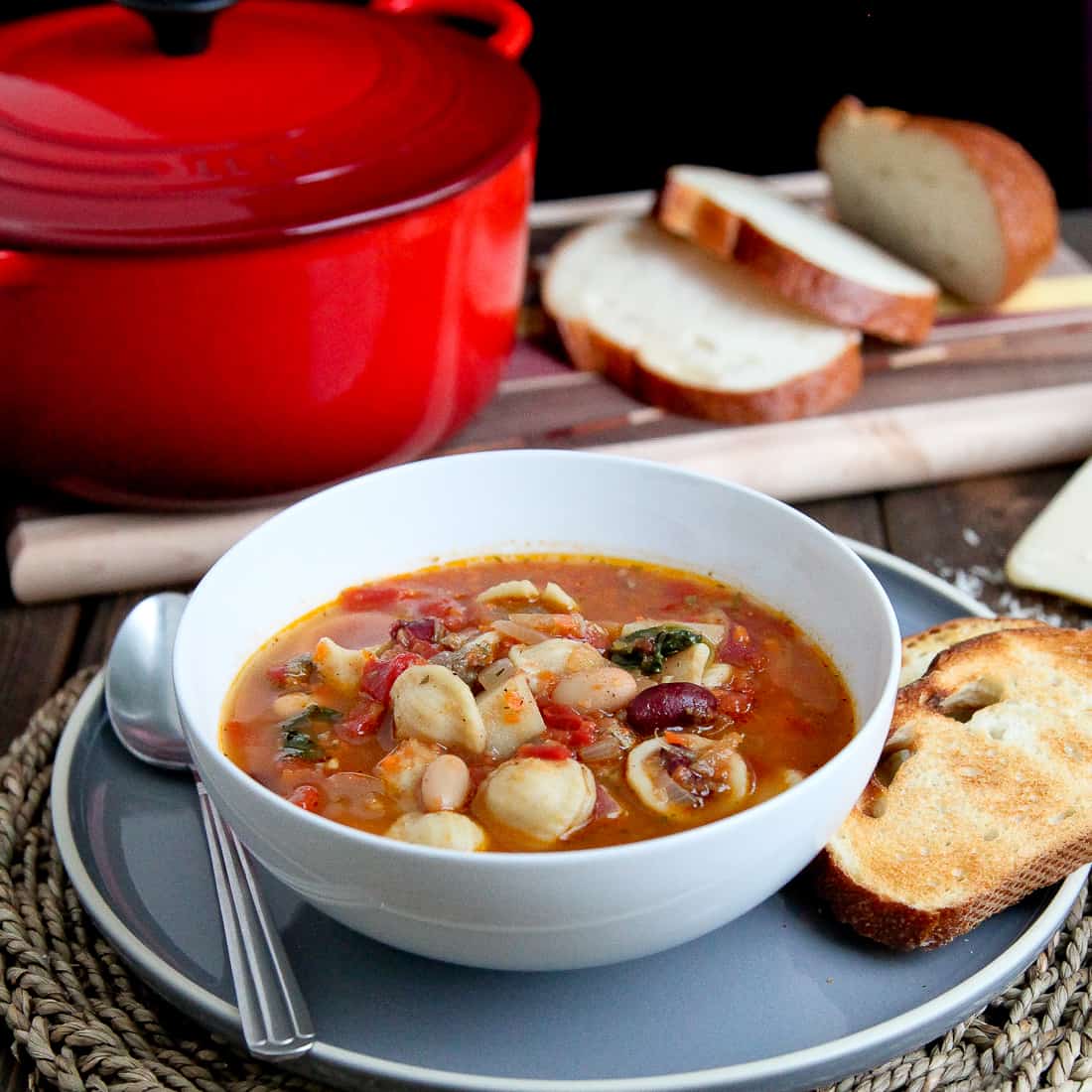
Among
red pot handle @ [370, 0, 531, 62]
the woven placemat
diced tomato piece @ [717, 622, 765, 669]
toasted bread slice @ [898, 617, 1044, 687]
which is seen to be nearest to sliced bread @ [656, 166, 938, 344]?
red pot handle @ [370, 0, 531, 62]

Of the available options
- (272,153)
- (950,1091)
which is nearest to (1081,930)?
(950,1091)

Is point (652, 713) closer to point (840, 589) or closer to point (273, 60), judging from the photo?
point (840, 589)

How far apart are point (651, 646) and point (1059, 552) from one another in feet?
4.01

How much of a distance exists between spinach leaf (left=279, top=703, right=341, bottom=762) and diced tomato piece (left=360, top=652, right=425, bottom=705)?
54 millimetres

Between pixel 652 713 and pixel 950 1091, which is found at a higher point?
pixel 652 713

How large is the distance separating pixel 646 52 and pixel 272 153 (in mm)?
2562

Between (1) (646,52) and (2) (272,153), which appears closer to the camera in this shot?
(2) (272,153)

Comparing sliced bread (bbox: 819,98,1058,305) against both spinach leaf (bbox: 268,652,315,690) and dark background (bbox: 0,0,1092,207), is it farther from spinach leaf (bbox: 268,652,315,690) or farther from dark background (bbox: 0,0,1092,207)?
spinach leaf (bbox: 268,652,315,690)

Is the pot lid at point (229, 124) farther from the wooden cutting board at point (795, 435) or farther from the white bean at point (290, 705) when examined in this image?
the white bean at point (290, 705)

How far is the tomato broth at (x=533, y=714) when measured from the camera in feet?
5.61

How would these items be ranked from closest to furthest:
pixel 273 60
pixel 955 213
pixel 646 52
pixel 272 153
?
pixel 272 153 < pixel 273 60 < pixel 955 213 < pixel 646 52

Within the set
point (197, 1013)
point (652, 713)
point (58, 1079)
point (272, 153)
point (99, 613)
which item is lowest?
point (99, 613)

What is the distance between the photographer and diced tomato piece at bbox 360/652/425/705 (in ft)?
6.24

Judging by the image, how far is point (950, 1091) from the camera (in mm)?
1719
